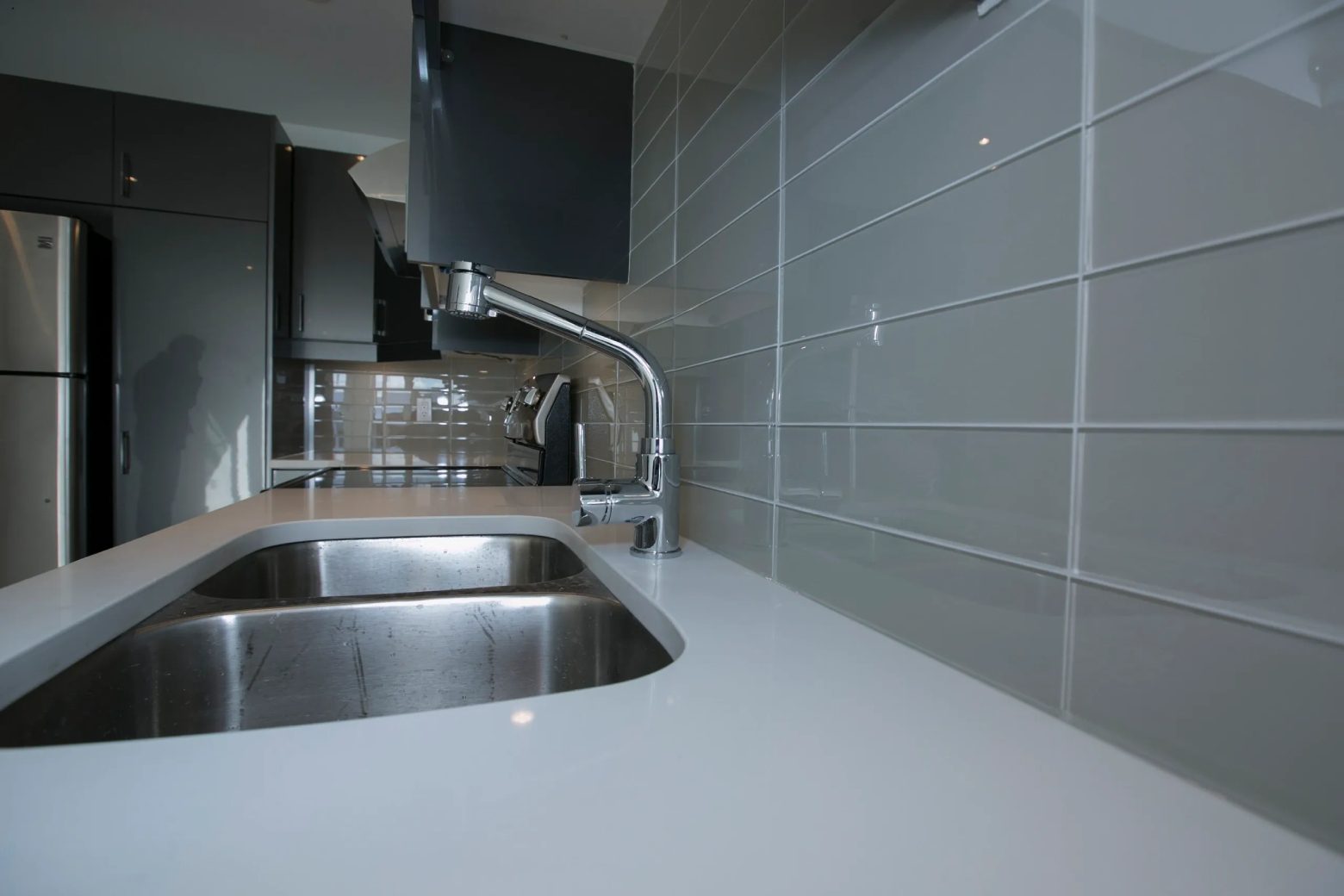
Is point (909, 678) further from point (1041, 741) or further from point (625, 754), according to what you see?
point (625, 754)

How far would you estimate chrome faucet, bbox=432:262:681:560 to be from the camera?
821 millimetres

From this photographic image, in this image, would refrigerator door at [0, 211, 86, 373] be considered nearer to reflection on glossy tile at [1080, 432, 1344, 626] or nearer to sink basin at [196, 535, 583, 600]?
sink basin at [196, 535, 583, 600]

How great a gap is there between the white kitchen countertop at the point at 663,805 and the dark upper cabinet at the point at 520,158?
1.03m

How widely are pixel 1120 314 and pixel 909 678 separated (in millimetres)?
270

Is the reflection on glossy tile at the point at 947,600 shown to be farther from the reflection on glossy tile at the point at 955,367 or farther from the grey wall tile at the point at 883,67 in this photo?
the grey wall tile at the point at 883,67

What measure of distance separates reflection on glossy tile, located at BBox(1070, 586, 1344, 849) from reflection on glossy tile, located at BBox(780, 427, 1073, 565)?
0.18 ft

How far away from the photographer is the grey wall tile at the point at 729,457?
0.76m

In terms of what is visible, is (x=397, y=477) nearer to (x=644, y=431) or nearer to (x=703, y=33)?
(x=644, y=431)

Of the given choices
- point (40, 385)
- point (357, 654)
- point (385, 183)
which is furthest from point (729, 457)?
point (40, 385)

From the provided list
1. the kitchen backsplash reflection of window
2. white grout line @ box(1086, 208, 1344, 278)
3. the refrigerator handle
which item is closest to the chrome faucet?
white grout line @ box(1086, 208, 1344, 278)

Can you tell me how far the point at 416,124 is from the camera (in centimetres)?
121

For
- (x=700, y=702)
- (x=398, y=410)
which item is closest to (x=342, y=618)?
(x=700, y=702)

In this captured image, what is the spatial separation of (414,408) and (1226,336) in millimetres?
3555

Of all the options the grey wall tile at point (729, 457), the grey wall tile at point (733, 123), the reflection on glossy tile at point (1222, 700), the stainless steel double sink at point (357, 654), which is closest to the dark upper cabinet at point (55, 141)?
the stainless steel double sink at point (357, 654)
